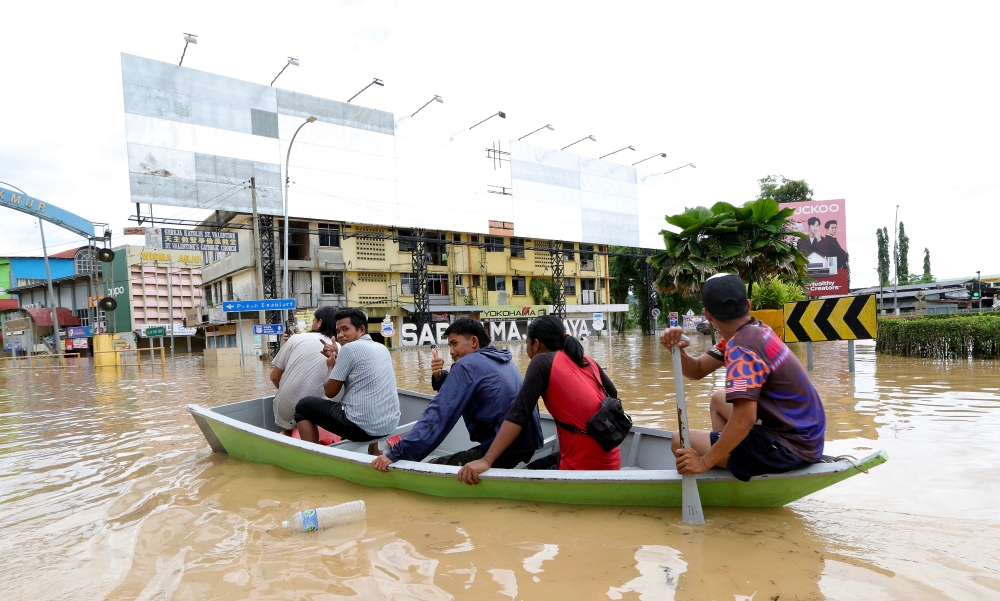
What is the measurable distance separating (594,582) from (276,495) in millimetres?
2646


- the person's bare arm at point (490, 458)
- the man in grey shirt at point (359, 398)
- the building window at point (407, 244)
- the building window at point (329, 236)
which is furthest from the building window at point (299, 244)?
the person's bare arm at point (490, 458)

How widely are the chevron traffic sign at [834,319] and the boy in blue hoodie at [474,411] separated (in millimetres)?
6911

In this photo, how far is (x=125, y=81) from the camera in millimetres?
23891

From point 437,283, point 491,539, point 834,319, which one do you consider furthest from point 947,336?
point 437,283

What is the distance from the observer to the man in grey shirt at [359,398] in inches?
181

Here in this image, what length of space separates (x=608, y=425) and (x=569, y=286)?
40357mm

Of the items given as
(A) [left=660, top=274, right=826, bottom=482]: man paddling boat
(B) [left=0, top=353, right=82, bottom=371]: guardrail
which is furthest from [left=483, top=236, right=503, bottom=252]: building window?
(A) [left=660, top=274, right=826, bottom=482]: man paddling boat

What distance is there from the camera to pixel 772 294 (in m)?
20.1

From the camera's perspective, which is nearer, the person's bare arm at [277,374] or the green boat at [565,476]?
the green boat at [565,476]

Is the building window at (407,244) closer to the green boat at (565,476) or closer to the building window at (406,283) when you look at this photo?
the building window at (406,283)

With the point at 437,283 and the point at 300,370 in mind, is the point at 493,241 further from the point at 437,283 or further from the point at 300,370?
the point at 300,370

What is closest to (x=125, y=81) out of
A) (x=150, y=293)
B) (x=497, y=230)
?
(x=150, y=293)

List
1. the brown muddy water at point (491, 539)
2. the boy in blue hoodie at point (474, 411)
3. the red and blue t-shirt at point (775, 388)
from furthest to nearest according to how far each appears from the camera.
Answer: the boy in blue hoodie at point (474, 411) < the red and blue t-shirt at point (775, 388) < the brown muddy water at point (491, 539)

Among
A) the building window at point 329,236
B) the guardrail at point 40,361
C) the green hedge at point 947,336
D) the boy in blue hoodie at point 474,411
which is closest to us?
the boy in blue hoodie at point 474,411
